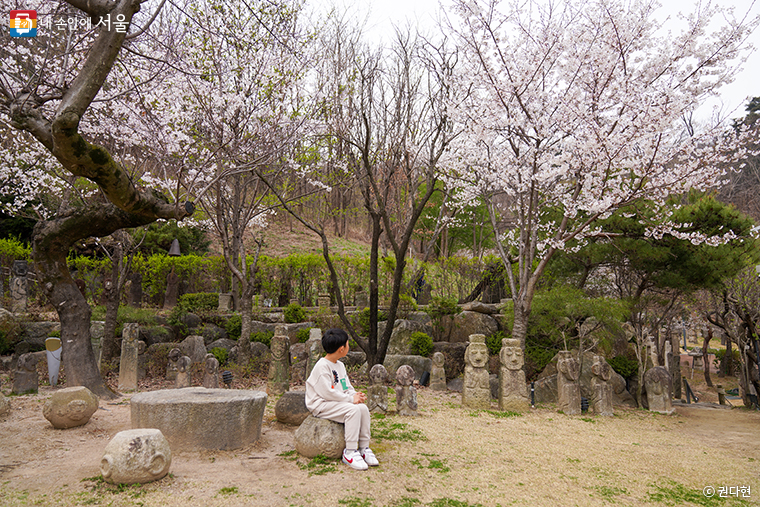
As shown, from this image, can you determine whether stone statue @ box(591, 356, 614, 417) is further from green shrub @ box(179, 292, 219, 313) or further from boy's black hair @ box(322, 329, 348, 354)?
green shrub @ box(179, 292, 219, 313)

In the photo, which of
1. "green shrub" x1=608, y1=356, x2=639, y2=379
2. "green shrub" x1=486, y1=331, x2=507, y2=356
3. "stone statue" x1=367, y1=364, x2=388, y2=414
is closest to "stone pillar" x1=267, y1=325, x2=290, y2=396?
"stone statue" x1=367, y1=364, x2=388, y2=414

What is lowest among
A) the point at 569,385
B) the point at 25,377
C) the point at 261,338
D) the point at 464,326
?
the point at 569,385

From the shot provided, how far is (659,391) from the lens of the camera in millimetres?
8617

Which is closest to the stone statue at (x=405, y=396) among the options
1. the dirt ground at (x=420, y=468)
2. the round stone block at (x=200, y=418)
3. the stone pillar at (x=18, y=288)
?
the dirt ground at (x=420, y=468)

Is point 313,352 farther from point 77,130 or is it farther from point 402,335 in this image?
point 77,130

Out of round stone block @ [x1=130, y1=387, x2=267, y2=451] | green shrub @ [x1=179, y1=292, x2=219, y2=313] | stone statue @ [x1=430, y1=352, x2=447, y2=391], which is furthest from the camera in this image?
green shrub @ [x1=179, y1=292, x2=219, y2=313]

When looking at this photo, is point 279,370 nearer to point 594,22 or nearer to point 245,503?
point 245,503

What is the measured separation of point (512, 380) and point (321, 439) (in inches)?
172

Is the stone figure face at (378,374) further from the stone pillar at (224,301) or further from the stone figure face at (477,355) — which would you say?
the stone pillar at (224,301)

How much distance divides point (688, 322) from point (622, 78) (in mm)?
12928

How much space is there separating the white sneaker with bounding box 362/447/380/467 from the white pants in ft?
0.19

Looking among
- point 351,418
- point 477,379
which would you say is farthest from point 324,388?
point 477,379

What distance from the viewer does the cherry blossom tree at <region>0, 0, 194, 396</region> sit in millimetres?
4293

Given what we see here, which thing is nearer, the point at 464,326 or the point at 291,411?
the point at 291,411
